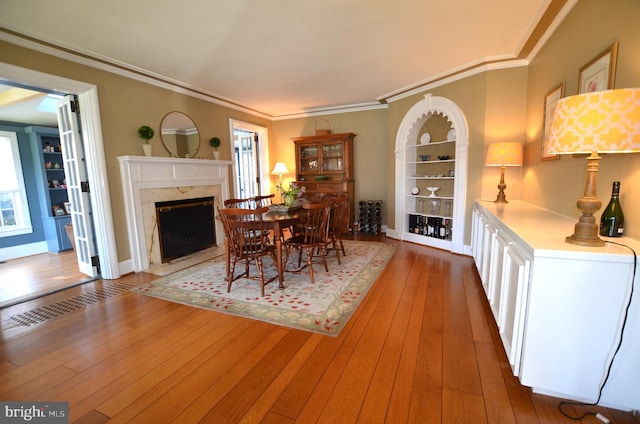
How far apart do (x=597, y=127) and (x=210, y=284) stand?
3371 mm

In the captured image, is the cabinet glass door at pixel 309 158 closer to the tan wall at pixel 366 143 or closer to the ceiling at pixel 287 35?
the tan wall at pixel 366 143

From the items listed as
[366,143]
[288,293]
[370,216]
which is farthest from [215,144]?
[370,216]

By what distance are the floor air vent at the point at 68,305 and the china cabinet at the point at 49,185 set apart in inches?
120

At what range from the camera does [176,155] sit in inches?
165

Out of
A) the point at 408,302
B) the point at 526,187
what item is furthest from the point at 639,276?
the point at 526,187

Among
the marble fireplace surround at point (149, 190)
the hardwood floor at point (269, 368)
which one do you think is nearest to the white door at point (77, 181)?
the marble fireplace surround at point (149, 190)

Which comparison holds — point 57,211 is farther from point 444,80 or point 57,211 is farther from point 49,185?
point 444,80

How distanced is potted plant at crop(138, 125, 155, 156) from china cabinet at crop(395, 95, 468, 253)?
3.86 m

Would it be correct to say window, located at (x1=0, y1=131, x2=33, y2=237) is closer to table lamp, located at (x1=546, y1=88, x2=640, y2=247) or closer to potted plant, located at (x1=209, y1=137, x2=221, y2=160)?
potted plant, located at (x1=209, y1=137, x2=221, y2=160)

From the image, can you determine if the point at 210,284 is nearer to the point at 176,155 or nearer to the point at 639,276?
the point at 176,155

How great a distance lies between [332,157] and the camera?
587 centimetres

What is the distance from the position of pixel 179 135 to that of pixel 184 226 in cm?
143

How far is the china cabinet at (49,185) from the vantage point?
4957 mm

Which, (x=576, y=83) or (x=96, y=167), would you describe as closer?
(x=576, y=83)
